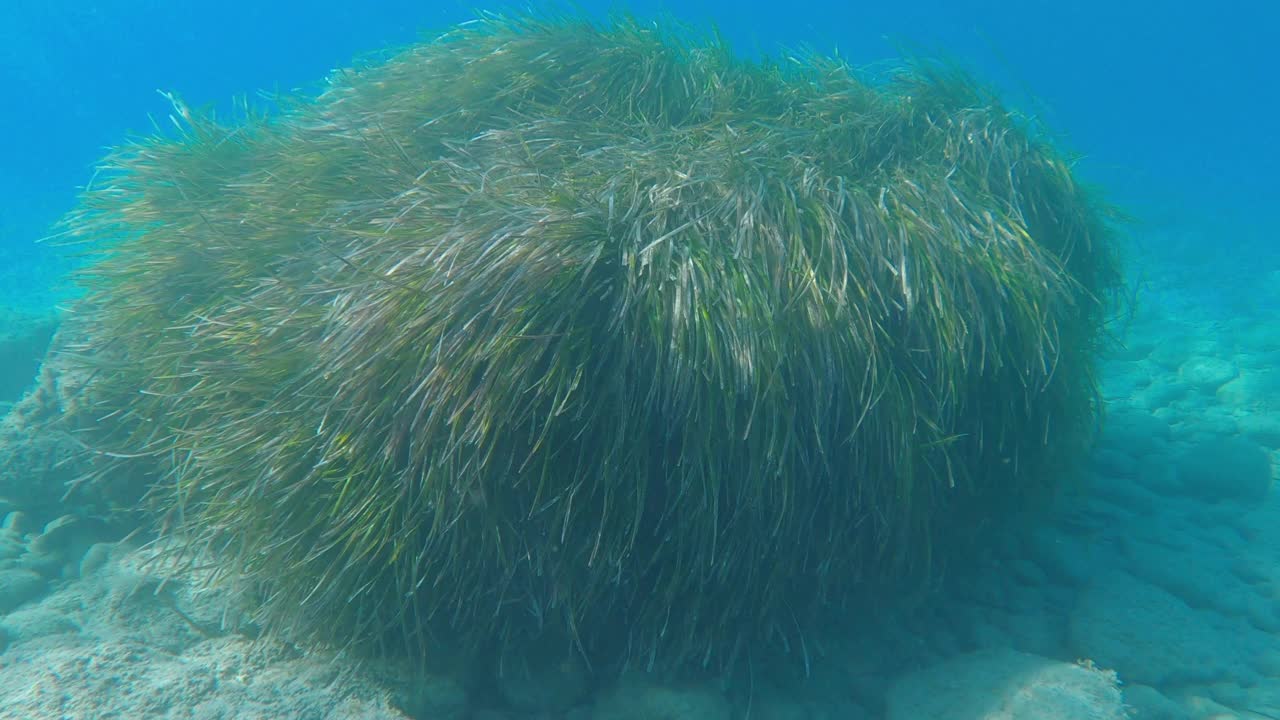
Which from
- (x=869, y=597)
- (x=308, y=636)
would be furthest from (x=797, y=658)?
(x=308, y=636)

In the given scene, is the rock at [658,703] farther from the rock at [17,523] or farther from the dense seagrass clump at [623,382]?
the rock at [17,523]

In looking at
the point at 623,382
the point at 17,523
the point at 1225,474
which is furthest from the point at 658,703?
the point at 1225,474

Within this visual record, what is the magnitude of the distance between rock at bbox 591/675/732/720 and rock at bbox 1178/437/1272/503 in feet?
13.9

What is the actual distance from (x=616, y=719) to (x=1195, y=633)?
3.01m

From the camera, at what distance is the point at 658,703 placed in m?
2.94

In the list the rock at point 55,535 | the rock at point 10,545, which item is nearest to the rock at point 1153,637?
the rock at point 55,535

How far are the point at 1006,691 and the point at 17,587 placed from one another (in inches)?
205

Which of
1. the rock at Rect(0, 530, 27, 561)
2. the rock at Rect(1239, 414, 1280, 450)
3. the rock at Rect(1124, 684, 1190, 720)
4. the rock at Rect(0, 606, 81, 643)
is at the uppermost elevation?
the rock at Rect(1239, 414, 1280, 450)

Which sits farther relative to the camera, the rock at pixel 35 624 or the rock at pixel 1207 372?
the rock at pixel 1207 372

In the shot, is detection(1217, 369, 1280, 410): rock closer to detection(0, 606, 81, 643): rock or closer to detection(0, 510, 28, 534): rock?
detection(0, 606, 81, 643): rock

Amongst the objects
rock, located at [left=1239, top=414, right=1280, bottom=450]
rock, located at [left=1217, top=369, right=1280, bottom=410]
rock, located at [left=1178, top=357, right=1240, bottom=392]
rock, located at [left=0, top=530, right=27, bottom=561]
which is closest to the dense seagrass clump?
rock, located at [left=0, top=530, right=27, bottom=561]

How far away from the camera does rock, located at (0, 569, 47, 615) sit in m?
3.71

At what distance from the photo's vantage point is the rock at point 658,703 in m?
2.92

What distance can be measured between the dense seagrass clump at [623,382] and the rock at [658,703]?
0.15 m
